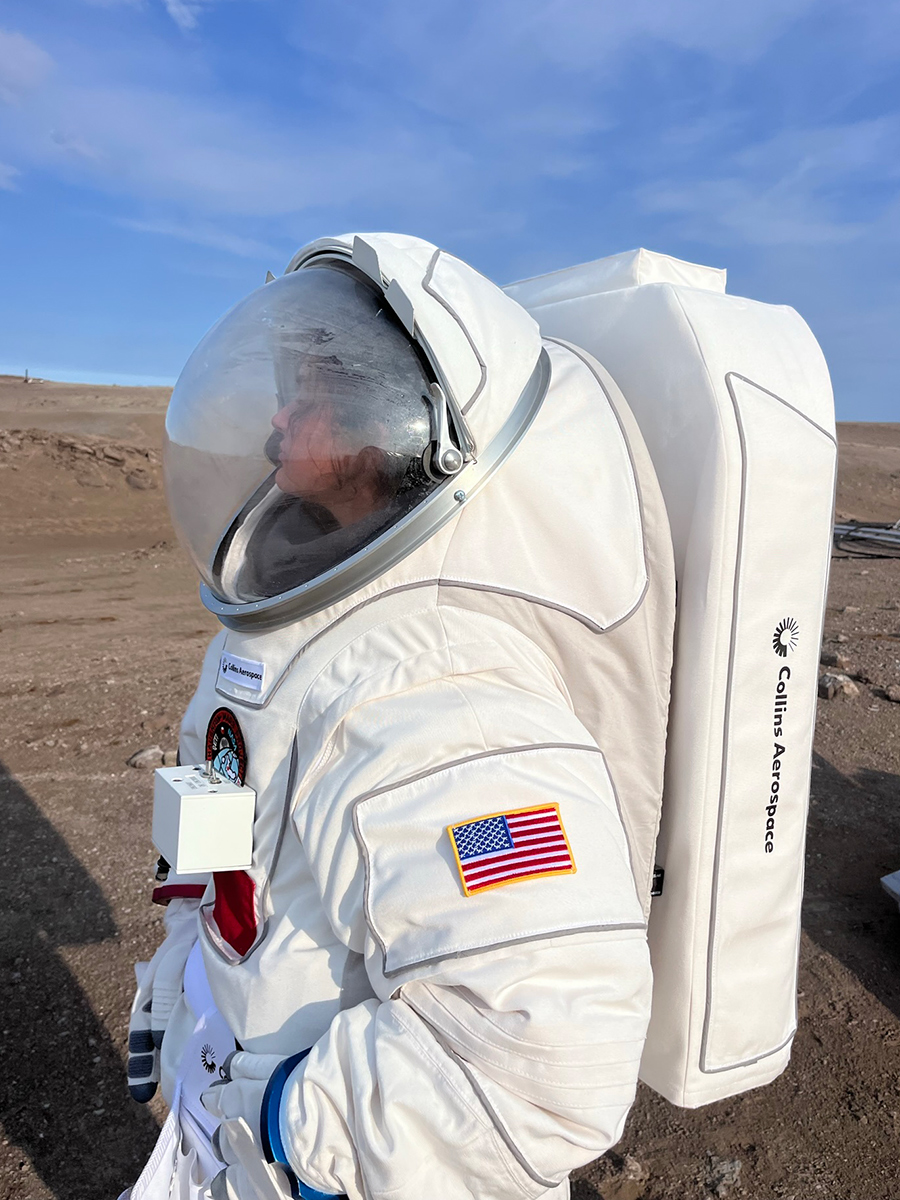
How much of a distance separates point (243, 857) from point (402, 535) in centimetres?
50

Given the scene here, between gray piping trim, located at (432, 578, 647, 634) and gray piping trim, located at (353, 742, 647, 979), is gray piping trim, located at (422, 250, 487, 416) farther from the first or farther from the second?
gray piping trim, located at (353, 742, 647, 979)

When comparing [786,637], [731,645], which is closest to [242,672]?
[731,645]

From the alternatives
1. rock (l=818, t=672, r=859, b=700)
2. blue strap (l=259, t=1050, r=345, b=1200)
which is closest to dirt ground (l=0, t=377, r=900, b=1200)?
rock (l=818, t=672, r=859, b=700)

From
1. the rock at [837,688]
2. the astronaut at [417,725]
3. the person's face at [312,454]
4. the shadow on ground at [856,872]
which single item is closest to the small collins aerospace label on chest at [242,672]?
the astronaut at [417,725]

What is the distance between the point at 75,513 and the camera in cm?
1344

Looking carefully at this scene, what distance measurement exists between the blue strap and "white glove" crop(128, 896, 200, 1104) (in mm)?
591

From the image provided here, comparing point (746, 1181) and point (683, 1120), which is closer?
point (746, 1181)

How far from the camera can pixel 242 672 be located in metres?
1.30

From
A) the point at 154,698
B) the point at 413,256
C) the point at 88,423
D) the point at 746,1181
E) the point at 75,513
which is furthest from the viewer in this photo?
the point at 88,423

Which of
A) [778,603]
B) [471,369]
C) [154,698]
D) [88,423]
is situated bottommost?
[154,698]

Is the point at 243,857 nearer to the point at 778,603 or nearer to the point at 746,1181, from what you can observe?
the point at 778,603

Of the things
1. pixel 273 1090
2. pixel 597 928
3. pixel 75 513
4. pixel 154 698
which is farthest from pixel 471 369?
pixel 75 513

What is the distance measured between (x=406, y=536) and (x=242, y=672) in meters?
0.33

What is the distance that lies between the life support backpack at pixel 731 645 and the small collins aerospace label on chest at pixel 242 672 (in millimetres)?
642
